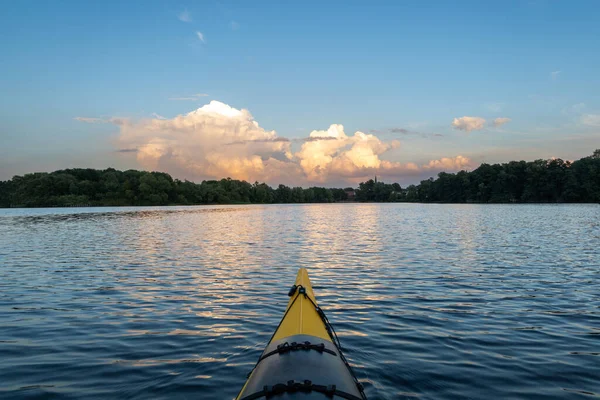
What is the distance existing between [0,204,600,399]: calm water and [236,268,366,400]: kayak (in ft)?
3.95

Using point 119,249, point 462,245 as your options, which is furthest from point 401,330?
point 119,249

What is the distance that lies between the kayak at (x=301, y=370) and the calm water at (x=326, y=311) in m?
1.21

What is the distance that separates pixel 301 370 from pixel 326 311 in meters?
6.18

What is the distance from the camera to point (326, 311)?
435 inches

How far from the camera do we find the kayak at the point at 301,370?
439cm

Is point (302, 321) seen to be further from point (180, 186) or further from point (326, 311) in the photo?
point (180, 186)

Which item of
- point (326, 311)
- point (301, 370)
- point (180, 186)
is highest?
point (180, 186)

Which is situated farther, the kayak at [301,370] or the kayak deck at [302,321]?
the kayak deck at [302,321]

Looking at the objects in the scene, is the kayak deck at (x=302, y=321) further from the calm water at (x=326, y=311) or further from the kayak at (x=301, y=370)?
the calm water at (x=326, y=311)

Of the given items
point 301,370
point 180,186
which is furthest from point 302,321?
point 180,186

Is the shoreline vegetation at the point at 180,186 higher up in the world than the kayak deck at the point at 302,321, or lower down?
higher up

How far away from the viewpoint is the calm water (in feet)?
21.9

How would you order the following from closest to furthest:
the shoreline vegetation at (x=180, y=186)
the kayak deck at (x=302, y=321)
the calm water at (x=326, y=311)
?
the kayak deck at (x=302, y=321), the calm water at (x=326, y=311), the shoreline vegetation at (x=180, y=186)

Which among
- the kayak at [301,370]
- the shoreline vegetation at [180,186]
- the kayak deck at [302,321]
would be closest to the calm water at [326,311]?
the kayak deck at [302,321]
